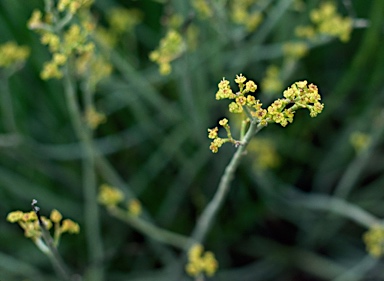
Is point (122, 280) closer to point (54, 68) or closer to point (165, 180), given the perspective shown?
point (165, 180)

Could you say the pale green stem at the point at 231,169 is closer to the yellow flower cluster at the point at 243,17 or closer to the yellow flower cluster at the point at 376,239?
the yellow flower cluster at the point at 376,239

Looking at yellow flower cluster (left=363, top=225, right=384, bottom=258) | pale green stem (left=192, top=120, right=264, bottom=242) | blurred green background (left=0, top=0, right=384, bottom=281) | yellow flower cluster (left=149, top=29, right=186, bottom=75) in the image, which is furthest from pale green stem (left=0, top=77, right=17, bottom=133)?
yellow flower cluster (left=363, top=225, right=384, bottom=258)

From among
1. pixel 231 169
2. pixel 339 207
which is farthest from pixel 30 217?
pixel 339 207

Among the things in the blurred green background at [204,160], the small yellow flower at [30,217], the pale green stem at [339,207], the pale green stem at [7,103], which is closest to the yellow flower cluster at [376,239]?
the pale green stem at [339,207]

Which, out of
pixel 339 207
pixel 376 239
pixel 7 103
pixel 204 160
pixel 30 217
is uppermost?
pixel 204 160

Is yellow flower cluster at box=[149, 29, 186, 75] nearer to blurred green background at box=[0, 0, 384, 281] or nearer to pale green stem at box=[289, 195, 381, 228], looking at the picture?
blurred green background at box=[0, 0, 384, 281]

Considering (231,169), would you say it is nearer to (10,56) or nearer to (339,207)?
(339,207)
